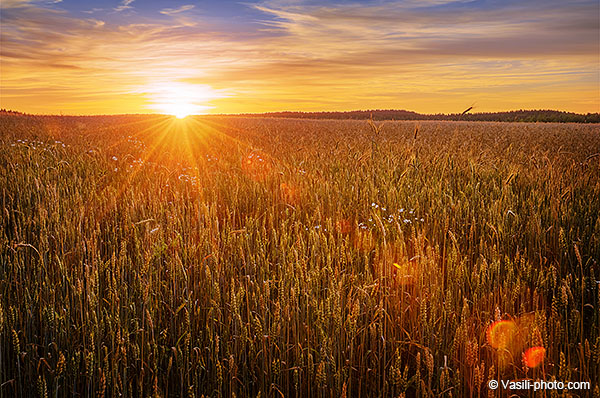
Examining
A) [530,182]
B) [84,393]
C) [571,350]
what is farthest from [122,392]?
[530,182]

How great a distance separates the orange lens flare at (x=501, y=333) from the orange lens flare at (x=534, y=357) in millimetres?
123

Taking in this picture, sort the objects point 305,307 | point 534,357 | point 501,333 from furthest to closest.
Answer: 1. point 305,307
2. point 501,333
3. point 534,357

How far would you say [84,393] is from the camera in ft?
6.65

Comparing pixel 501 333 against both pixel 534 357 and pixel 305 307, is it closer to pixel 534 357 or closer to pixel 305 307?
pixel 534 357

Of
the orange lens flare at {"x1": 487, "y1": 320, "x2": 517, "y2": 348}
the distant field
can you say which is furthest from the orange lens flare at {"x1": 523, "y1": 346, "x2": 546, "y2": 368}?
the orange lens flare at {"x1": 487, "y1": 320, "x2": 517, "y2": 348}

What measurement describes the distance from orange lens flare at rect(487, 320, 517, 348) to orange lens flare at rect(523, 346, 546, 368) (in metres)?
0.12

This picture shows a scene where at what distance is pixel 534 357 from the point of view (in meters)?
1.86

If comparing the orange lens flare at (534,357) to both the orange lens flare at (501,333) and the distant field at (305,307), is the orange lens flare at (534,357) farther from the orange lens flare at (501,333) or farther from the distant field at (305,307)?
the orange lens flare at (501,333)

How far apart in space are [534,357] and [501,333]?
178 millimetres

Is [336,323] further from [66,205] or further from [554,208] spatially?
[66,205]

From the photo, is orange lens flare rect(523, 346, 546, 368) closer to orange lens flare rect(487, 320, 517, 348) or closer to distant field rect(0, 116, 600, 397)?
distant field rect(0, 116, 600, 397)

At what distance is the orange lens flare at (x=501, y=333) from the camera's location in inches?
79.7

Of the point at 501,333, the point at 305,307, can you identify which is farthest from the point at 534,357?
the point at 305,307

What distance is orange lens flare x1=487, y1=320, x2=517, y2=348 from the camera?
202 centimetres
